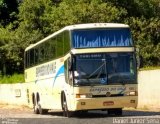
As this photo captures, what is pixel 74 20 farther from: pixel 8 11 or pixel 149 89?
pixel 8 11

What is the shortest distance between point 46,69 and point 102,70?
5.82m

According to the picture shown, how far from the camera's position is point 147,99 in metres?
30.7

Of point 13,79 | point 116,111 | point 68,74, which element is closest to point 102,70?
point 68,74

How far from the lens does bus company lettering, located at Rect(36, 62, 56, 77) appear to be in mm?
25562

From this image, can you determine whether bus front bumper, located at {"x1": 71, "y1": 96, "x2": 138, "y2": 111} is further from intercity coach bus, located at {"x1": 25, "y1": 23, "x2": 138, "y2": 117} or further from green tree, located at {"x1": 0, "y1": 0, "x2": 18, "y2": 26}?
green tree, located at {"x1": 0, "y1": 0, "x2": 18, "y2": 26}

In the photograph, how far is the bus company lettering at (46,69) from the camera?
1006 inches

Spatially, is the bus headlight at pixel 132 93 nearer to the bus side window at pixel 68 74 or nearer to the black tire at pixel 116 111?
the black tire at pixel 116 111

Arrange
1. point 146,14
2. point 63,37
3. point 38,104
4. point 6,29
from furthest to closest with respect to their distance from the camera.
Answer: point 6,29 → point 146,14 → point 38,104 → point 63,37

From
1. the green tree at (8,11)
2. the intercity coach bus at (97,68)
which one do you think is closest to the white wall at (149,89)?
the intercity coach bus at (97,68)

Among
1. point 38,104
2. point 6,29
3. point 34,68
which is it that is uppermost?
point 6,29

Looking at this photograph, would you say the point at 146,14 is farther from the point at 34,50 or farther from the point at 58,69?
the point at 58,69

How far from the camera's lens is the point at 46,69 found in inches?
1072

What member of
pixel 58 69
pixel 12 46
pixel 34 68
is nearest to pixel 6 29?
pixel 12 46

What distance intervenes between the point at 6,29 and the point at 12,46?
3.96m
